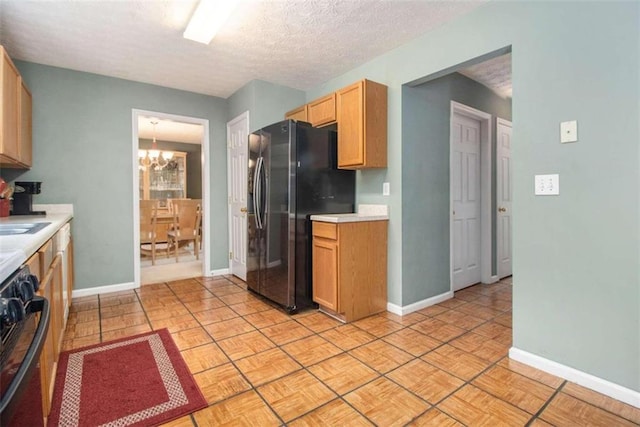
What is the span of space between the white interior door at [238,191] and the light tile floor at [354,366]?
3.04ft

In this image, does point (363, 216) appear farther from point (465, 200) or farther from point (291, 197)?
point (465, 200)

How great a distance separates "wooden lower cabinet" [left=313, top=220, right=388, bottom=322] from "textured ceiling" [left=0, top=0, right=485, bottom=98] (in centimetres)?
156

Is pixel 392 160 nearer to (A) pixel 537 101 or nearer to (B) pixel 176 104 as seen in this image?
(A) pixel 537 101

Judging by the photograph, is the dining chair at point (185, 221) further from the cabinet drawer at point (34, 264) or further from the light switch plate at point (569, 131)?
the light switch plate at point (569, 131)

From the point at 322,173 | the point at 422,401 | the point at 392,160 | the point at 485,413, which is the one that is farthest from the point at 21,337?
the point at 392,160

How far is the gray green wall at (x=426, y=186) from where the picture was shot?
2834 mm

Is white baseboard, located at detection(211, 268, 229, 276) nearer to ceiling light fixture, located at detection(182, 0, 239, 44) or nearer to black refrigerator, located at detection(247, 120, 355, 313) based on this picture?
black refrigerator, located at detection(247, 120, 355, 313)

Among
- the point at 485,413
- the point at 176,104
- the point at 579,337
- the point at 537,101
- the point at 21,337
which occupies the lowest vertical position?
the point at 485,413

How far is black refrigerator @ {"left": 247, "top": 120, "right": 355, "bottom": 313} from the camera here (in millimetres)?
2814

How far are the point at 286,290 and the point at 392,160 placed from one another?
1501 millimetres

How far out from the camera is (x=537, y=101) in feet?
6.23

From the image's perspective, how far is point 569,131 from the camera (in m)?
1.77

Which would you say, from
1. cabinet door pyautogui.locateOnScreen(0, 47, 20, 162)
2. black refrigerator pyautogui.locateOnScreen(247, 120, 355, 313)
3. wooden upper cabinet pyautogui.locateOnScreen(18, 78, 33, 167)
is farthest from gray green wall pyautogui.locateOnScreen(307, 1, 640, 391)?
wooden upper cabinet pyautogui.locateOnScreen(18, 78, 33, 167)

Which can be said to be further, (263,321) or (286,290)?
(286,290)
